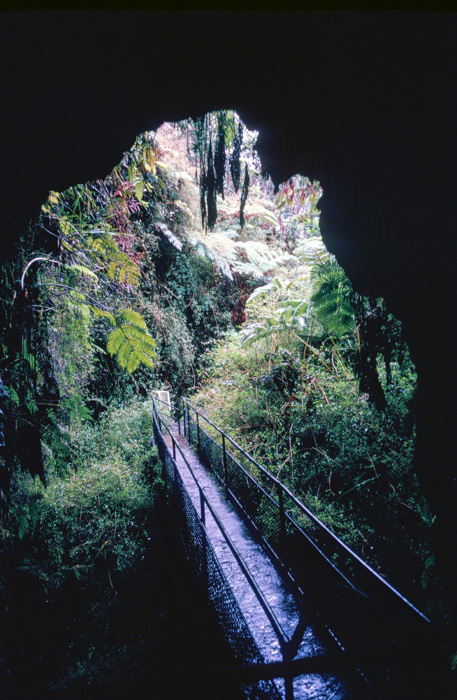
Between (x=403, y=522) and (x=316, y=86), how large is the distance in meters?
4.88

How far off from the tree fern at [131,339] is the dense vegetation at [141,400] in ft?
0.09

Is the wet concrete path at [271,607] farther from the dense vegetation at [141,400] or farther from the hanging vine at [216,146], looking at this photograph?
the hanging vine at [216,146]

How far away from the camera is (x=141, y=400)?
37.9 feet

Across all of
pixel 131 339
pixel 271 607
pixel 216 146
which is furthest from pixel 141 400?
pixel 271 607

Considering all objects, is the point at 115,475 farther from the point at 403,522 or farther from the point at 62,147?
the point at 62,147

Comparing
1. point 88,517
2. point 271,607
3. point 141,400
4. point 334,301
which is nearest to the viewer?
point 271,607

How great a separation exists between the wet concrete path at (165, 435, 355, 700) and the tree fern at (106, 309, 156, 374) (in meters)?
2.53

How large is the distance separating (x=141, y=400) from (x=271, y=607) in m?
8.83

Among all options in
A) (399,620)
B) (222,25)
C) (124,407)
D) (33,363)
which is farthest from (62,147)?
(124,407)

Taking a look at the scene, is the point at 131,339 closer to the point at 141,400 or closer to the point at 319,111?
the point at 319,111

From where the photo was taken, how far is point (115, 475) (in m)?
7.77

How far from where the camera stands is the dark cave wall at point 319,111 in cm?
204

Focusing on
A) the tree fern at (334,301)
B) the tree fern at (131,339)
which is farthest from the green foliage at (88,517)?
the tree fern at (334,301)

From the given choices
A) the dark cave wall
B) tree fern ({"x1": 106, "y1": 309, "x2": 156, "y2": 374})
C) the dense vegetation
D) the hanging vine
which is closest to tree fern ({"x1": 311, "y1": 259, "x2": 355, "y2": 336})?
the dense vegetation
